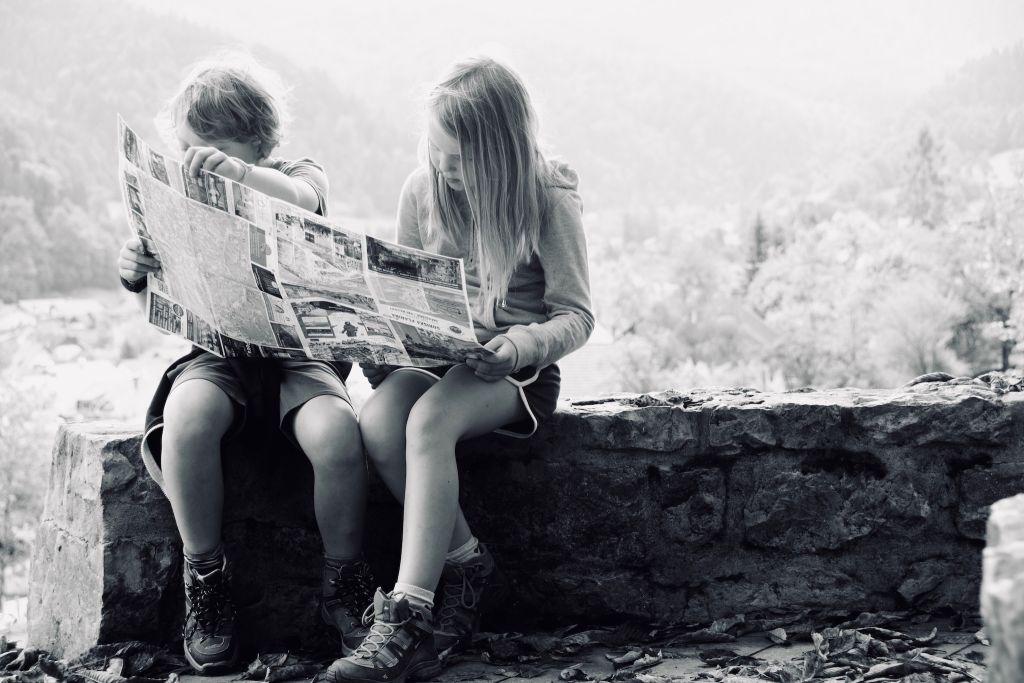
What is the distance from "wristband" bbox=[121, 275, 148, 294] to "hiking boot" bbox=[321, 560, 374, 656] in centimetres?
65

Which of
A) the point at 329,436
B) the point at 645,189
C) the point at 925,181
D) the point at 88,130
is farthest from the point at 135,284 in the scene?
the point at 645,189

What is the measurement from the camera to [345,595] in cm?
179

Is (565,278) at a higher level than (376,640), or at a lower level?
higher

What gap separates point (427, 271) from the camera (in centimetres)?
154

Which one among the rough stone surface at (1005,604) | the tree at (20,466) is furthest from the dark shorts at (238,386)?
the tree at (20,466)

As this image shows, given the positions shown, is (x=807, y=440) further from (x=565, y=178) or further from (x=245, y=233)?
(x=245, y=233)

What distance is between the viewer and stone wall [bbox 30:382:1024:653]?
1949mm

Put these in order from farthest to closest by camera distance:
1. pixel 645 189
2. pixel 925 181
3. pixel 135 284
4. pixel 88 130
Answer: pixel 645 189 < pixel 88 130 < pixel 925 181 < pixel 135 284

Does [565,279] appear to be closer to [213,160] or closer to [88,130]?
[213,160]

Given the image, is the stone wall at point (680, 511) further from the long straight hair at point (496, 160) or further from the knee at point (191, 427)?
the long straight hair at point (496, 160)

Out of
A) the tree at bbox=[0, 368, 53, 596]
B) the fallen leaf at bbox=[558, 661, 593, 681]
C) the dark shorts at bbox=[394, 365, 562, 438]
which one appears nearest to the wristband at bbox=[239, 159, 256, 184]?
the dark shorts at bbox=[394, 365, 562, 438]

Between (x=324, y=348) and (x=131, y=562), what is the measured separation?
618 millimetres

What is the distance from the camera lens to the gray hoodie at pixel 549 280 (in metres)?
1.81

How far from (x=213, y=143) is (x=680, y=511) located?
121 centimetres
